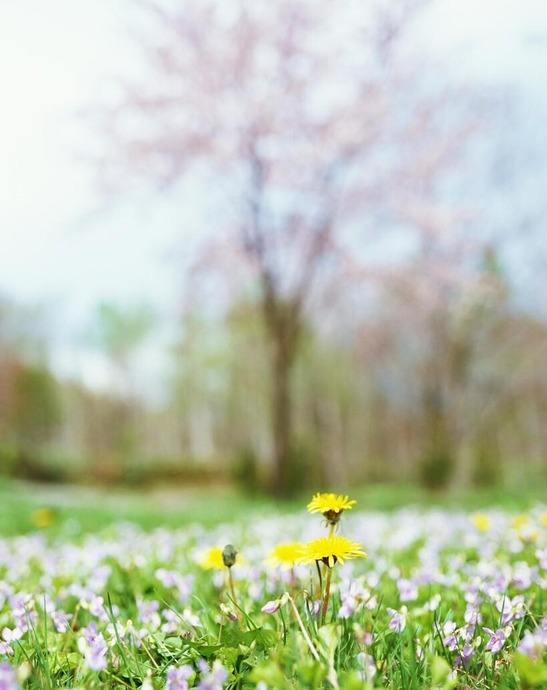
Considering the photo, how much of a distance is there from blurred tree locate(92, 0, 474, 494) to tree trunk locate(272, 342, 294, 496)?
2cm

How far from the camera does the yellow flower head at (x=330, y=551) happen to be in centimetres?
109

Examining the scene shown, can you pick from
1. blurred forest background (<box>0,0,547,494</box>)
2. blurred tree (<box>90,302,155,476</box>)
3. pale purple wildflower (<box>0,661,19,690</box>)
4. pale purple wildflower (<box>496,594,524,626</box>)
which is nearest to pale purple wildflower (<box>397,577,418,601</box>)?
pale purple wildflower (<box>496,594,524,626</box>)

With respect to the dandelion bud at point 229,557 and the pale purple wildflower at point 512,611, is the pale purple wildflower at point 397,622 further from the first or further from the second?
the dandelion bud at point 229,557

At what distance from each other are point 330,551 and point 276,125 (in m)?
11.0

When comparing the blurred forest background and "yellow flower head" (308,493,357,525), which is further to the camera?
the blurred forest background

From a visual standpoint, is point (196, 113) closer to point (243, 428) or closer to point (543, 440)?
point (243, 428)

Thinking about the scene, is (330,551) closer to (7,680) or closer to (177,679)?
(177,679)

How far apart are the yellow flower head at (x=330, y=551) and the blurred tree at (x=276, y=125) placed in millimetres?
9843

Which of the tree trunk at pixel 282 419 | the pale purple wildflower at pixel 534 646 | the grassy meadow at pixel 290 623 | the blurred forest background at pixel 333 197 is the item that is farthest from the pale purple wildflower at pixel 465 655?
the tree trunk at pixel 282 419

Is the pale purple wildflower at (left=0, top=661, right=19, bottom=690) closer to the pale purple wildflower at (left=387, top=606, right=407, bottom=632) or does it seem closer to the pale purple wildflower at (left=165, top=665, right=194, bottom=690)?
the pale purple wildflower at (left=165, top=665, right=194, bottom=690)

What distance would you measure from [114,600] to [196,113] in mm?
10951

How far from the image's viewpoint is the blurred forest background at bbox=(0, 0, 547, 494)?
11125 mm

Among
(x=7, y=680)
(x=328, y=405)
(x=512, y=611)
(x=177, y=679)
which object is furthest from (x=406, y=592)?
(x=328, y=405)

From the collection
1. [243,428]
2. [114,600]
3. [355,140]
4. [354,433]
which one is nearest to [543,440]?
[354,433]
